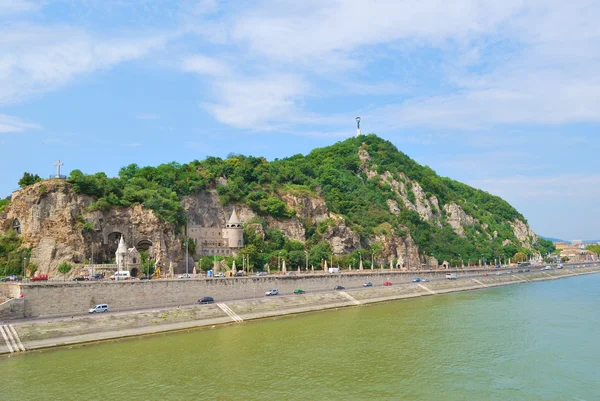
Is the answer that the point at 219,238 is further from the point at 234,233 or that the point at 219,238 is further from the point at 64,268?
the point at 64,268

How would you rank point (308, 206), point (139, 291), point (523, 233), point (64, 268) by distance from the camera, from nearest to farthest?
point (139, 291), point (64, 268), point (308, 206), point (523, 233)

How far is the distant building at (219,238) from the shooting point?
8206 centimetres

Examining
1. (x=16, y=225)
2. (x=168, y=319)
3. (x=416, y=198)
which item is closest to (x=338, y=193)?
(x=416, y=198)

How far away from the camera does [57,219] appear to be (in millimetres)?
62656

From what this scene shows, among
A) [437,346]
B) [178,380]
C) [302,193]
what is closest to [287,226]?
[302,193]

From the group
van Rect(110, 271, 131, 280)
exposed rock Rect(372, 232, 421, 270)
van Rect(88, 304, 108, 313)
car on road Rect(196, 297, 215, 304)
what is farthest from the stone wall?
exposed rock Rect(372, 232, 421, 270)

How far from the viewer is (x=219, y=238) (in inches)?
3349

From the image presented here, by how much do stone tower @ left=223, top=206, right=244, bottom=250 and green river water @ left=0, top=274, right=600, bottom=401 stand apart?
34588mm

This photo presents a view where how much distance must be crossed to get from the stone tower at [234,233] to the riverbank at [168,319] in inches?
902

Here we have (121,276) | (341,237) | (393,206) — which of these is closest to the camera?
(121,276)

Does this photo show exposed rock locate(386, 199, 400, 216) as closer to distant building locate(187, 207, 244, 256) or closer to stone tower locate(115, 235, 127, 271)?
distant building locate(187, 207, 244, 256)

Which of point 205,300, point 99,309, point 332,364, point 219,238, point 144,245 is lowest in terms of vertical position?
point 332,364

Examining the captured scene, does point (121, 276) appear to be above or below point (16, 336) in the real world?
above

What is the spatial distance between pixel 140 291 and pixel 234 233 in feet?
111
